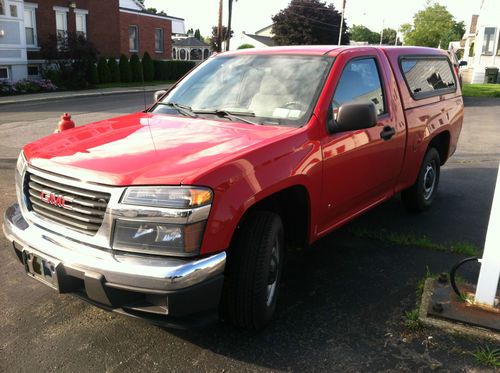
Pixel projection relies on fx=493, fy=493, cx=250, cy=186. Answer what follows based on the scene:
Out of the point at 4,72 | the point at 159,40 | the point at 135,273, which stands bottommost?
the point at 135,273

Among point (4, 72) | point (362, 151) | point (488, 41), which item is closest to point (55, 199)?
point (362, 151)

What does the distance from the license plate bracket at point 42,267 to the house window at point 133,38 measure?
1286 inches

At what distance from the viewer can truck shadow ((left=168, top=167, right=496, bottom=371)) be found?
2.99m

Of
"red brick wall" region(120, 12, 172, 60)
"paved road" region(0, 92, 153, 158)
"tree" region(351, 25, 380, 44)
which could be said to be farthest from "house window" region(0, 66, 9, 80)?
"tree" region(351, 25, 380, 44)

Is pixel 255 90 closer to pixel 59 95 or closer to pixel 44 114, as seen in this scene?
pixel 44 114

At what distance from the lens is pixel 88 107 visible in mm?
16609

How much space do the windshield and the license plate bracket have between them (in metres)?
1.63

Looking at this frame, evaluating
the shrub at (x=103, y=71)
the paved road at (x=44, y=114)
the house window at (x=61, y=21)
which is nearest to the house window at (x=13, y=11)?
the house window at (x=61, y=21)

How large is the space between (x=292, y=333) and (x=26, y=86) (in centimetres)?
2092

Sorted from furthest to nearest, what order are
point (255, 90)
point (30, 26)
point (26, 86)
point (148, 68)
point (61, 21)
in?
point (148, 68)
point (61, 21)
point (30, 26)
point (26, 86)
point (255, 90)

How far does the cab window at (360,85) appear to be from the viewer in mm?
3857

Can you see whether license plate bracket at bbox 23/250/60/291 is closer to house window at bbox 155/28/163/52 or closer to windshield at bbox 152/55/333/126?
windshield at bbox 152/55/333/126

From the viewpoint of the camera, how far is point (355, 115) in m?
3.44

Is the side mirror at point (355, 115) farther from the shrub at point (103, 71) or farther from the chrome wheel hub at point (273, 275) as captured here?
the shrub at point (103, 71)
